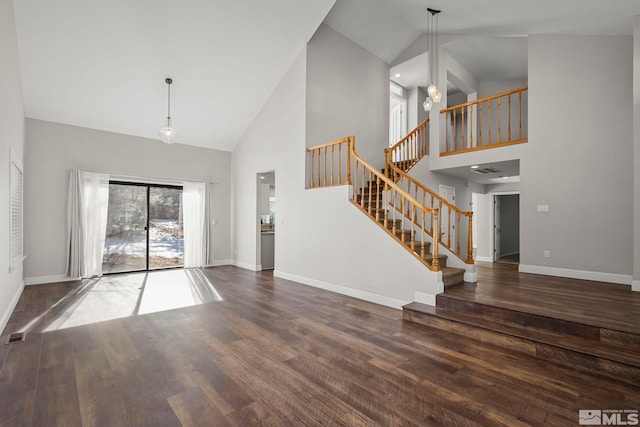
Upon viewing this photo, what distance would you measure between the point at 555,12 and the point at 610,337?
185 inches

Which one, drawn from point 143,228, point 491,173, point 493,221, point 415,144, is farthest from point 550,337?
point 143,228

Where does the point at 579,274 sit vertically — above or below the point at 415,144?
below

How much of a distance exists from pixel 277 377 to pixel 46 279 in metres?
5.99

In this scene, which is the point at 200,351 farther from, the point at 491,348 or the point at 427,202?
the point at 427,202

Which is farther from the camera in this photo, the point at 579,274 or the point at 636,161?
the point at 579,274

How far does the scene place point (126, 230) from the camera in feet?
22.7

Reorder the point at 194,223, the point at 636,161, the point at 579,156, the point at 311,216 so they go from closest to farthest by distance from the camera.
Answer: the point at 636,161
the point at 579,156
the point at 311,216
the point at 194,223

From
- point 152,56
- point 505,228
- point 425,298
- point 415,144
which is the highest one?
point 152,56

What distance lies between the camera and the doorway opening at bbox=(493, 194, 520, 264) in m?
8.33

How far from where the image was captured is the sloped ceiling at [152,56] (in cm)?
424

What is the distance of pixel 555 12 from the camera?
456 centimetres

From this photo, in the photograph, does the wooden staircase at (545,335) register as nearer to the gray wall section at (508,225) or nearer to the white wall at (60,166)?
the gray wall section at (508,225)

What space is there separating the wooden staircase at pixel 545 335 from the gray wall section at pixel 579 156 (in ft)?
9.05

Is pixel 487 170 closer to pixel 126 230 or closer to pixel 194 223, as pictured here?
pixel 194 223
